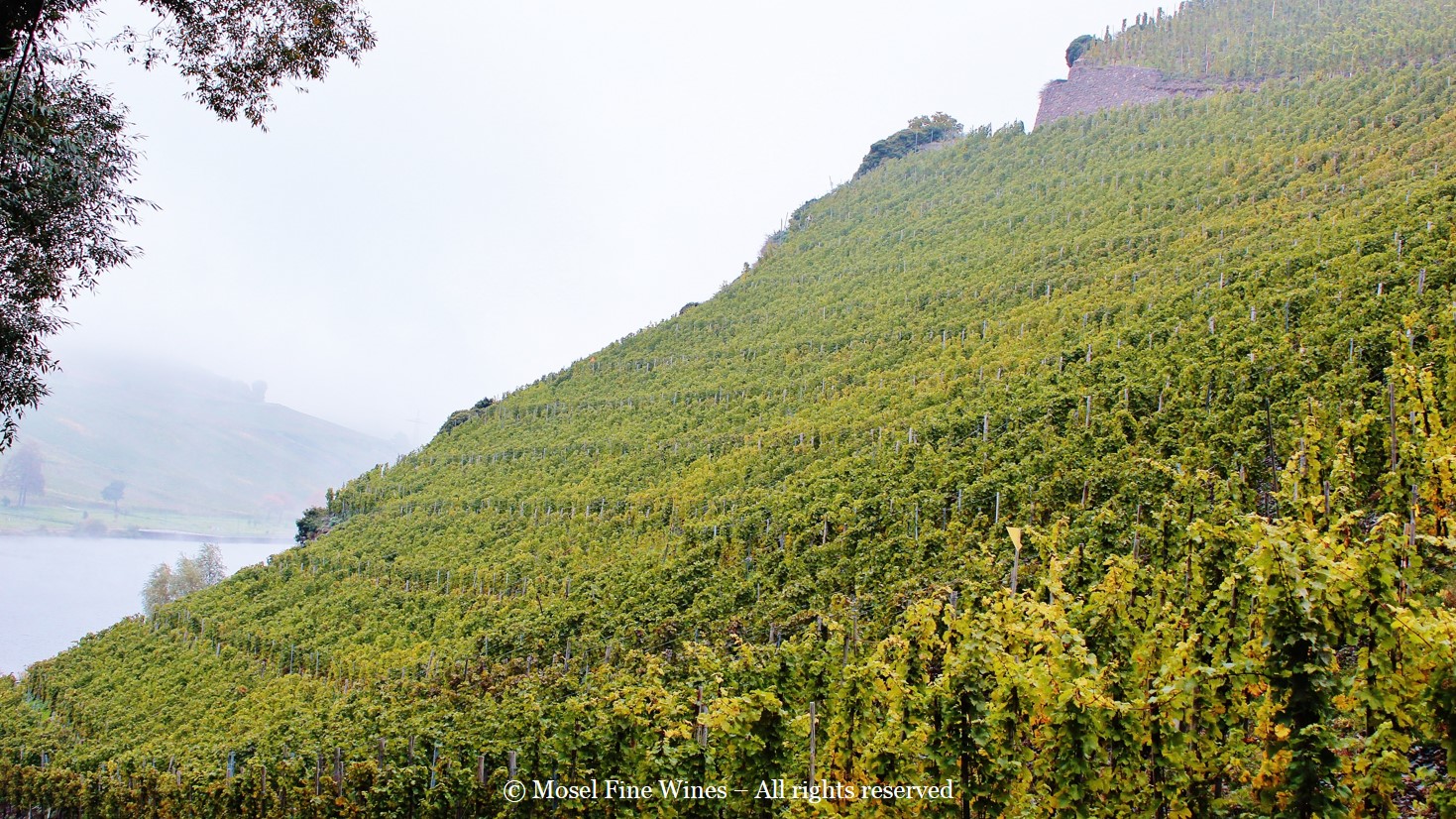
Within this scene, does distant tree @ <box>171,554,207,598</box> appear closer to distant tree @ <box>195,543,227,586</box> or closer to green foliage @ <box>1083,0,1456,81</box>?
distant tree @ <box>195,543,227,586</box>

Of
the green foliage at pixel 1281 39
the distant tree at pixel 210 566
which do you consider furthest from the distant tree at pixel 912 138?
the distant tree at pixel 210 566

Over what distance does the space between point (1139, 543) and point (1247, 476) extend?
2.30 meters

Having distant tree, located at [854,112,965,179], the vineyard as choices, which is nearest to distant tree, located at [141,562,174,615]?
the vineyard

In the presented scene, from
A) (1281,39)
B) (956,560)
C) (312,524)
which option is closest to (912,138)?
(1281,39)

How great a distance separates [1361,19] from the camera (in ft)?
198

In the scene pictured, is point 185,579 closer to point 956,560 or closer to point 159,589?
point 159,589

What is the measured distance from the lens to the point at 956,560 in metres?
14.2

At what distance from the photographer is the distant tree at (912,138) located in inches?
3199

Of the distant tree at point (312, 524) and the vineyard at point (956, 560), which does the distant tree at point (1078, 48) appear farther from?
the distant tree at point (312, 524)

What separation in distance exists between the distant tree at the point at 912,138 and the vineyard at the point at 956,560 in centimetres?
3362

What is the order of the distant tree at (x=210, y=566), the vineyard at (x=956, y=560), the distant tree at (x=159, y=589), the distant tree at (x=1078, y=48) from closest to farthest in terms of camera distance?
the vineyard at (x=956, y=560) < the distant tree at (x=159, y=589) < the distant tree at (x=210, y=566) < the distant tree at (x=1078, y=48)

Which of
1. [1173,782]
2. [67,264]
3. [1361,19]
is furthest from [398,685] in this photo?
[1361,19]

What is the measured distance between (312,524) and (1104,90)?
6942 cm

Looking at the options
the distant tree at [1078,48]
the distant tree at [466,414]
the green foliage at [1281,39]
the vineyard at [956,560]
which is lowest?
the vineyard at [956,560]
